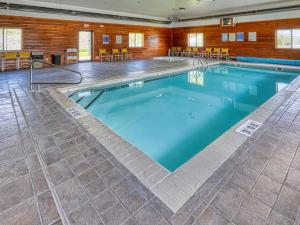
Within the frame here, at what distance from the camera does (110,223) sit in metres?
1.33

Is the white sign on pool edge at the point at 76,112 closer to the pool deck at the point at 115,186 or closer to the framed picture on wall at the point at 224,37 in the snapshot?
the pool deck at the point at 115,186

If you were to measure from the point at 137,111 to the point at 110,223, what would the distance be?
3.43 meters

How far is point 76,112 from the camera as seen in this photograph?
3.52 metres

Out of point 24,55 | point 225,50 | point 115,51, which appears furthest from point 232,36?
point 24,55

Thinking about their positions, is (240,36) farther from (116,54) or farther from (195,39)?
(116,54)

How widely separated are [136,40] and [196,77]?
289 inches

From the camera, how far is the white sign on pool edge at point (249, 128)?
266cm

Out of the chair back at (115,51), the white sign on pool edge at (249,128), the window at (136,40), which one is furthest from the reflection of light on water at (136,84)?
the window at (136,40)

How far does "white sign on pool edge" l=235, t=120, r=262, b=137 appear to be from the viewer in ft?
8.72

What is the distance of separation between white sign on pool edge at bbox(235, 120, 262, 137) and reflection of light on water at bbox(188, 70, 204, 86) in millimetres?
4241

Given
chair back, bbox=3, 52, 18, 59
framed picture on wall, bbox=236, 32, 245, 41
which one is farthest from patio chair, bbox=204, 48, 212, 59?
chair back, bbox=3, 52, 18, 59

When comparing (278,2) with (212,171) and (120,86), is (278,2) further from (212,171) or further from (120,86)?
(212,171)

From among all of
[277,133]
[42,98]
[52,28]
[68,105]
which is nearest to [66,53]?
[52,28]

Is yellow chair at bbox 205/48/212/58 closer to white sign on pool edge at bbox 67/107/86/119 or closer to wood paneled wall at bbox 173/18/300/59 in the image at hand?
wood paneled wall at bbox 173/18/300/59
